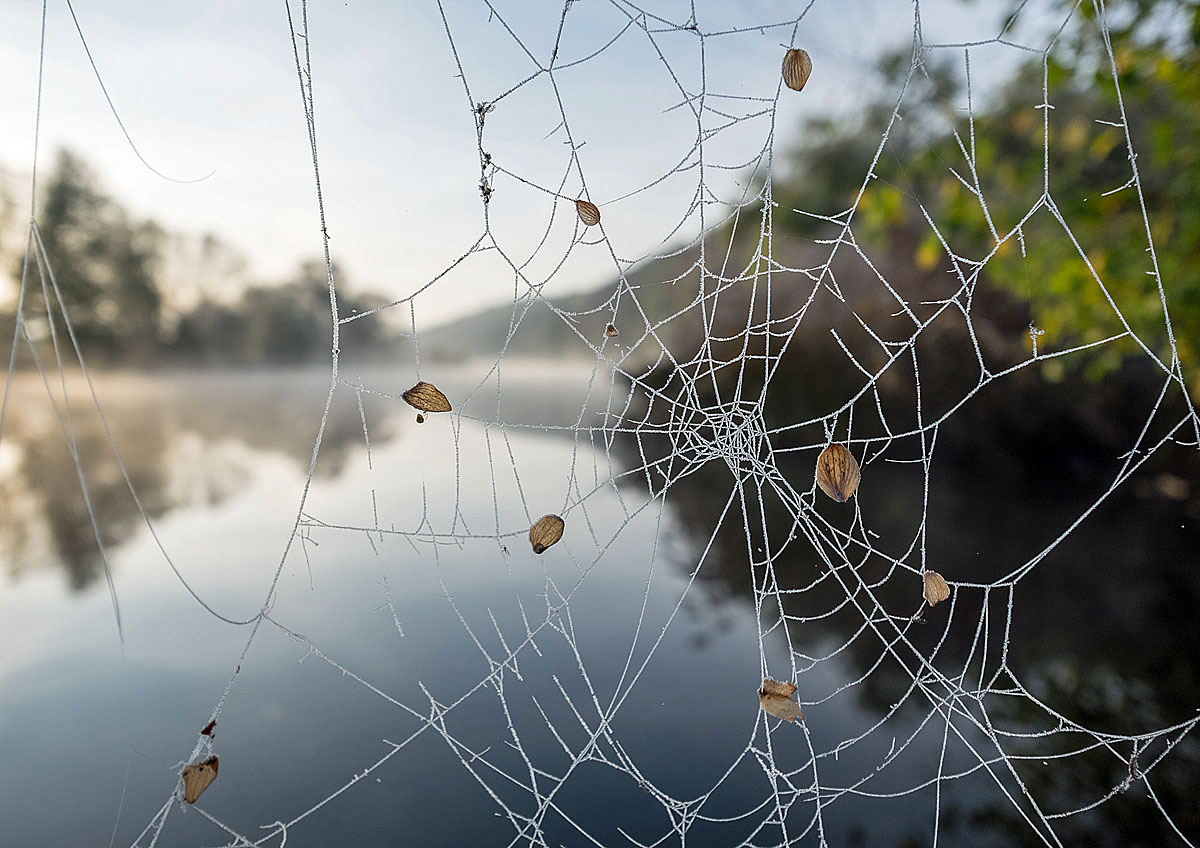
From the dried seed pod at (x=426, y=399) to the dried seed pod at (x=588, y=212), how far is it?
0.24 metres

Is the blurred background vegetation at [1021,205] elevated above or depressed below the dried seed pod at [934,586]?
above

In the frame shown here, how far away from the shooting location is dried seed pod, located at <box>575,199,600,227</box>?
668 millimetres

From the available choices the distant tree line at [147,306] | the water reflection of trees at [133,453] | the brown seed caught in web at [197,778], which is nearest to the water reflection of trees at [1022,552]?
the brown seed caught in web at [197,778]

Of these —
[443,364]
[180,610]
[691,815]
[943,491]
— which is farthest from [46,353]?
[943,491]

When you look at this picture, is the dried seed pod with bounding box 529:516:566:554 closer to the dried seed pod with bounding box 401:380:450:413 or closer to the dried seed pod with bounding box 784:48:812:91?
the dried seed pod with bounding box 401:380:450:413

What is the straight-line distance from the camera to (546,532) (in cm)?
71

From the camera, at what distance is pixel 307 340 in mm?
5113

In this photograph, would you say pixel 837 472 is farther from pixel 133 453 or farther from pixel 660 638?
pixel 133 453

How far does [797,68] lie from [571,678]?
90 cm

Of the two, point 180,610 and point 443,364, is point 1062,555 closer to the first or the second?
point 180,610

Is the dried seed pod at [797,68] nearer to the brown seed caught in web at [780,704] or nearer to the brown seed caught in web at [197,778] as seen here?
the brown seed caught in web at [780,704]

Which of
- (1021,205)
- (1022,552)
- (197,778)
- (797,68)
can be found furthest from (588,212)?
(1022,552)

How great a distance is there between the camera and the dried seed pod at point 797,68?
0.63 m

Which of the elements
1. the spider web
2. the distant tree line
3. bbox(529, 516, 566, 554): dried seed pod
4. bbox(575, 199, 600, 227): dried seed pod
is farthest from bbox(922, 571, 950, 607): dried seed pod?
the distant tree line
